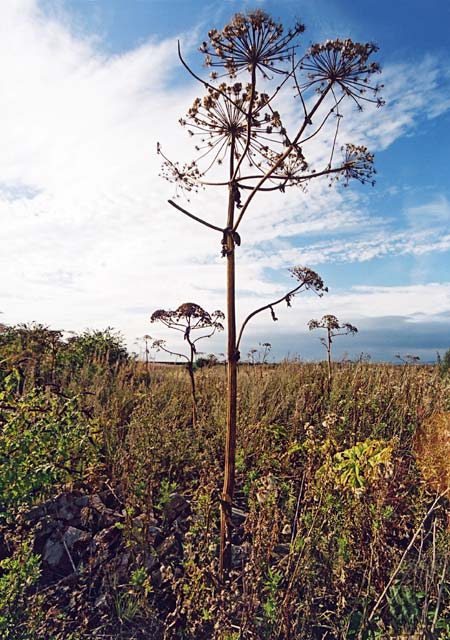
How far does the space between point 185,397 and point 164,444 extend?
2571 mm

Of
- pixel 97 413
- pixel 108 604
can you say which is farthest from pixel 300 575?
pixel 97 413

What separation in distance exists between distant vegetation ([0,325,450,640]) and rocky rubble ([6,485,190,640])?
11mm

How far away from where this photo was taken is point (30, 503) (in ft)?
12.3

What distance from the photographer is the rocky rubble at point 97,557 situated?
2.77 meters

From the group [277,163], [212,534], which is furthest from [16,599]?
[277,163]

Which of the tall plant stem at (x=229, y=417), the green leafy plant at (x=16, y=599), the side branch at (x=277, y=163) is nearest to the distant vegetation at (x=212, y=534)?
the green leafy plant at (x=16, y=599)

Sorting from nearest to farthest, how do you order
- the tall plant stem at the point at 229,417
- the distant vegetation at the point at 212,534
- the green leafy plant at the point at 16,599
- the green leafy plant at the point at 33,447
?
the green leafy plant at the point at 16,599 < the distant vegetation at the point at 212,534 < the tall plant stem at the point at 229,417 < the green leafy plant at the point at 33,447

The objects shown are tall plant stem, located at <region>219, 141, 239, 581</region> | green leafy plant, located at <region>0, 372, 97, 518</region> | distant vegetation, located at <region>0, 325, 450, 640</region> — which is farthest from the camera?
green leafy plant, located at <region>0, 372, 97, 518</region>

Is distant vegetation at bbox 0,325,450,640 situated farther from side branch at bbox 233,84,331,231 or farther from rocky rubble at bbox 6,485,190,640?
side branch at bbox 233,84,331,231

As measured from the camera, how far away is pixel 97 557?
3188mm

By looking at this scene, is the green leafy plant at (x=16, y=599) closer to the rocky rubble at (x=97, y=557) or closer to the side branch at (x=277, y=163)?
the rocky rubble at (x=97, y=557)

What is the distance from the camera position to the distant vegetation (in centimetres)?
264

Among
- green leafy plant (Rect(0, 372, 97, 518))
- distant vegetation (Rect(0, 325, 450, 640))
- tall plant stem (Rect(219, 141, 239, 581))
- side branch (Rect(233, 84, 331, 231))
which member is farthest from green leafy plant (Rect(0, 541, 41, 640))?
side branch (Rect(233, 84, 331, 231))

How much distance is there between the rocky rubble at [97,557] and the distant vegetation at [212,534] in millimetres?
11
